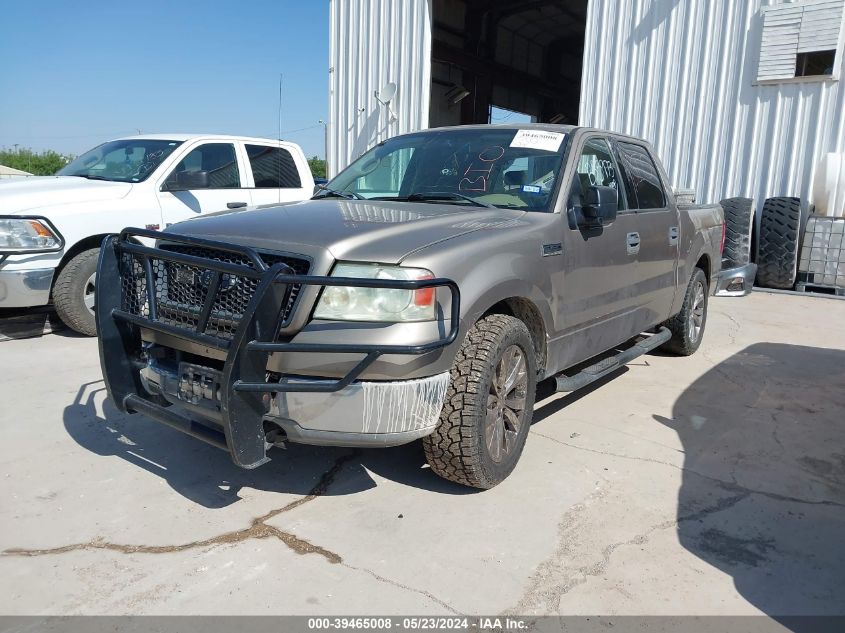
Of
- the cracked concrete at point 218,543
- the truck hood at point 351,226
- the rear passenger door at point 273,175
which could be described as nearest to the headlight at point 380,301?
the truck hood at point 351,226

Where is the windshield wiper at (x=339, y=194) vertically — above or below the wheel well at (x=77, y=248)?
above

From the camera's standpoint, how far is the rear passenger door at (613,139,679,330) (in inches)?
185

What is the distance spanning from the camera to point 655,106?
418 inches

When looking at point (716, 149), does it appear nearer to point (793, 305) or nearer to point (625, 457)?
point (793, 305)

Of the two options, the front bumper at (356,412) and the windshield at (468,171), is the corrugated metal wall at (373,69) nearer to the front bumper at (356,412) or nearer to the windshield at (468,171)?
the windshield at (468,171)

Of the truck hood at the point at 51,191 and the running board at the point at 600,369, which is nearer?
the running board at the point at 600,369

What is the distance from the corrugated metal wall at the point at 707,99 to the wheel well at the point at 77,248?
802 centimetres

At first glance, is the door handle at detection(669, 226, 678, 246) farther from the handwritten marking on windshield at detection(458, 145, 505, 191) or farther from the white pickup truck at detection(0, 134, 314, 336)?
the white pickup truck at detection(0, 134, 314, 336)

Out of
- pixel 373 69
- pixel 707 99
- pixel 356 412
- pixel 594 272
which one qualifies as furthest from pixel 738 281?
pixel 373 69

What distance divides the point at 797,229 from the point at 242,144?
7346mm

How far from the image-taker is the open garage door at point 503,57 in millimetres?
16656

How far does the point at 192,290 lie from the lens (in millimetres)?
2986

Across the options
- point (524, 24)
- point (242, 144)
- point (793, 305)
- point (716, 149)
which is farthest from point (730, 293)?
point (524, 24)

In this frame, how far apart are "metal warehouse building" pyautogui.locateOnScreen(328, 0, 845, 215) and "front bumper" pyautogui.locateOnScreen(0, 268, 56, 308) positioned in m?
8.10
